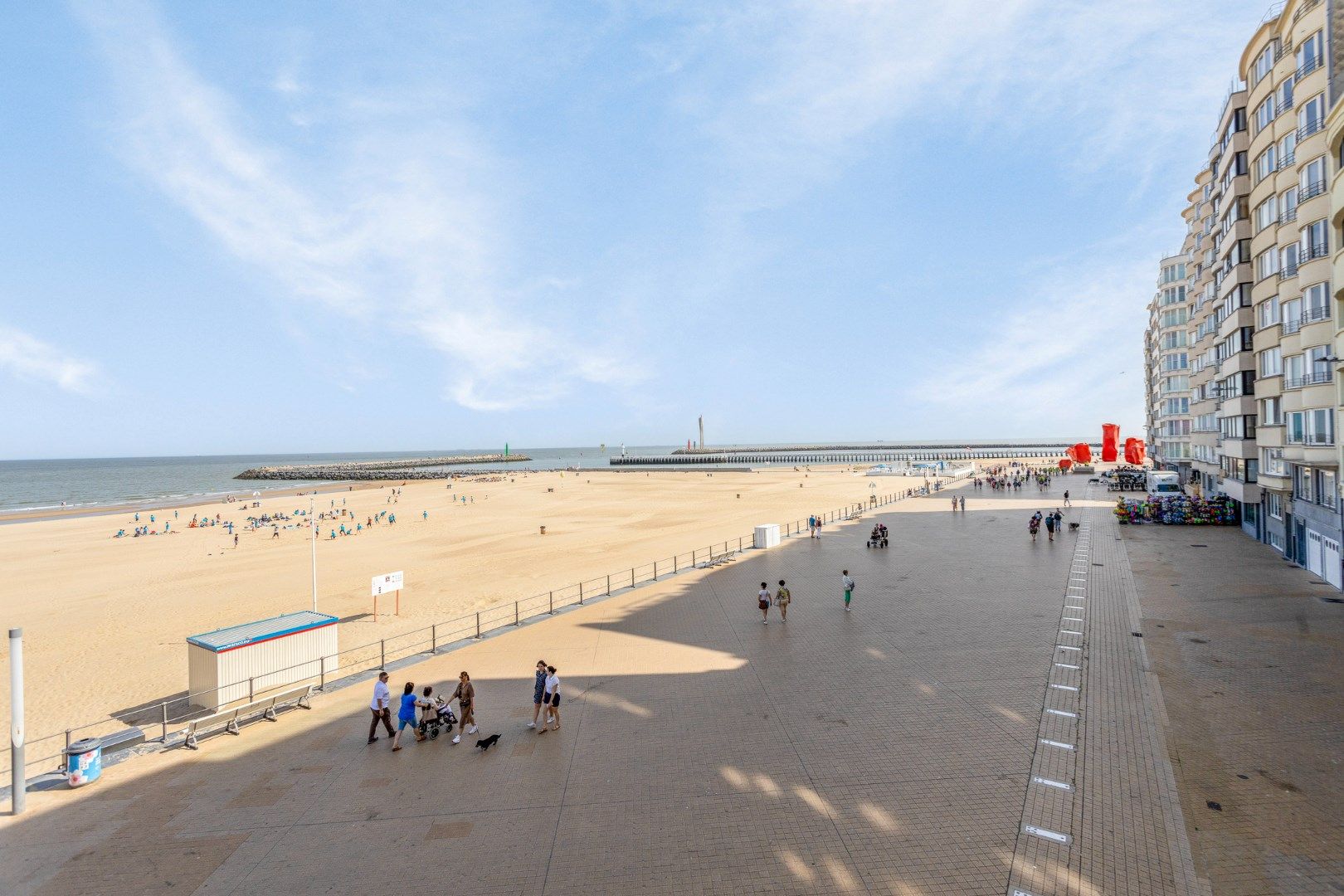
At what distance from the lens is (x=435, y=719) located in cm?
1096

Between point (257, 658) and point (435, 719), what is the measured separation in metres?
4.82

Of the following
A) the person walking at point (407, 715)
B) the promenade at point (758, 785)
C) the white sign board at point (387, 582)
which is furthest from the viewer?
the white sign board at point (387, 582)

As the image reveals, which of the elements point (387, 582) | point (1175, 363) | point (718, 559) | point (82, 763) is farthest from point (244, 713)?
point (1175, 363)

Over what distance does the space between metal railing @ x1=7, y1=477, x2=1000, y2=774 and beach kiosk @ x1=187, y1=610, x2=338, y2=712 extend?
1.3 inches

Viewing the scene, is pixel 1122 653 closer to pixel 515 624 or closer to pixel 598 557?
pixel 515 624

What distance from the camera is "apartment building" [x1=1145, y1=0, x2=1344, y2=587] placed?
66.7 feet

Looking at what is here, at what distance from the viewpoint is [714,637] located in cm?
1633

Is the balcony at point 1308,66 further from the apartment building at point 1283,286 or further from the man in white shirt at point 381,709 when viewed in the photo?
the man in white shirt at point 381,709

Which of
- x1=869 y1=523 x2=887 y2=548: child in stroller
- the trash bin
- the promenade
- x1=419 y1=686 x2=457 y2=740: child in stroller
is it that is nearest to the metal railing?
the trash bin

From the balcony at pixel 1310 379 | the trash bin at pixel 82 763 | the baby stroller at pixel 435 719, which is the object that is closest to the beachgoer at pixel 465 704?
the baby stroller at pixel 435 719

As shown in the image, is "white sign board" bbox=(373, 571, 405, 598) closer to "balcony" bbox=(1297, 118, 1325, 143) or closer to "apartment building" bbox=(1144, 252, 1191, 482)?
"balcony" bbox=(1297, 118, 1325, 143)

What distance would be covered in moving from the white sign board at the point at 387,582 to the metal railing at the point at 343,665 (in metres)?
1.63

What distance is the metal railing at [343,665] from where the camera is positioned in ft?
38.3

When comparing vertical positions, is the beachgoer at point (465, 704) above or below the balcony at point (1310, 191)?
below
